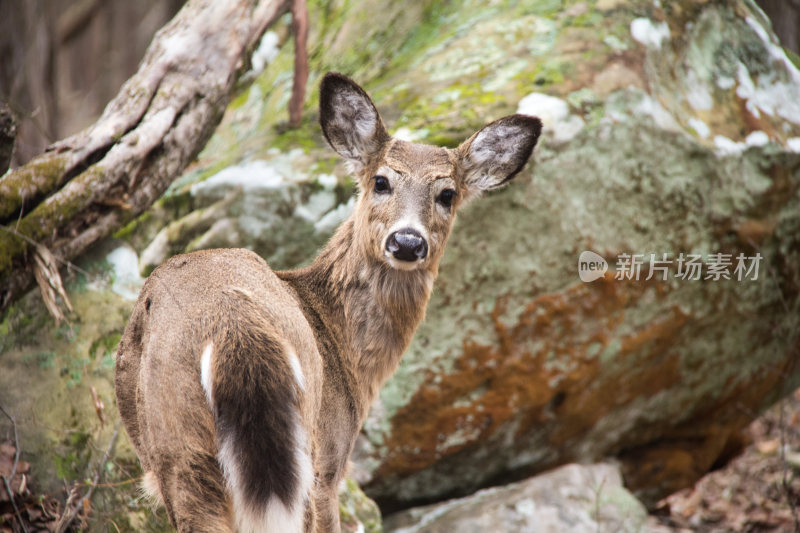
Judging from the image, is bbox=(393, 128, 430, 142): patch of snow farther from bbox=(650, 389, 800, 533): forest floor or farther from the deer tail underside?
bbox=(650, 389, 800, 533): forest floor

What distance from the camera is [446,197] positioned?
430 cm

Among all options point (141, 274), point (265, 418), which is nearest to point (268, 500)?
point (265, 418)

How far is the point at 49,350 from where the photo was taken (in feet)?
15.1

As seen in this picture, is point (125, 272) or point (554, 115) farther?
point (554, 115)

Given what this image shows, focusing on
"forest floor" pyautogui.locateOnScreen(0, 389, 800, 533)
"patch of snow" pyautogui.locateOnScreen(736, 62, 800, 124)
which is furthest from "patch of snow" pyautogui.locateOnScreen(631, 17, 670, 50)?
A: "forest floor" pyautogui.locateOnScreen(0, 389, 800, 533)

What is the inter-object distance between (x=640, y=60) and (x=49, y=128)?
26.9ft

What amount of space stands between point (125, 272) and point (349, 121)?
1750 millimetres

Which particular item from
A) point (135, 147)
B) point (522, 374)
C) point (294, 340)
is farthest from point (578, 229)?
point (294, 340)

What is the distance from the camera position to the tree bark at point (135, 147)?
445 cm

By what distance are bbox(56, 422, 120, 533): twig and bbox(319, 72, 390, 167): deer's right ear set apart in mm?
1916

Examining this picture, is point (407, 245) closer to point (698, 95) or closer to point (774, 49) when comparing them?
point (698, 95)

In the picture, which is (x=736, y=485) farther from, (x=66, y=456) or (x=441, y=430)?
(x=66, y=456)

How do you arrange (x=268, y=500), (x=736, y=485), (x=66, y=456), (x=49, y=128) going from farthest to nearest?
(x=49, y=128) → (x=736, y=485) → (x=66, y=456) → (x=268, y=500)

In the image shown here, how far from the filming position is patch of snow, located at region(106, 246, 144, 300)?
499cm
